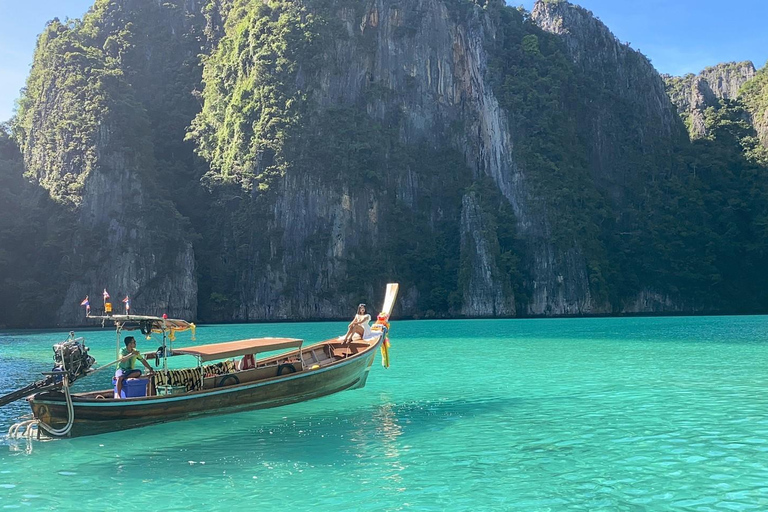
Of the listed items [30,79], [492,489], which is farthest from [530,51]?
[492,489]

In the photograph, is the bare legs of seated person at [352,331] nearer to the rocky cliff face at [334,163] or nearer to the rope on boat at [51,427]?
the rope on boat at [51,427]

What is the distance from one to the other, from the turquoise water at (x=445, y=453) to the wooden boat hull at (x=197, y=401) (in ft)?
0.94

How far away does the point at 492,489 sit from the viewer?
30.4ft

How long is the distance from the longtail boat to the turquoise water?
1.18 ft

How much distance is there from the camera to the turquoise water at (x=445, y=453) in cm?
902

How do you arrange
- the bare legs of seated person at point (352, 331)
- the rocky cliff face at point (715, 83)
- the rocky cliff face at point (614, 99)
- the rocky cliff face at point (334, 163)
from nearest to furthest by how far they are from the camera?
the bare legs of seated person at point (352, 331), the rocky cliff face at point (334, 163), the rocky cliff face at point (614, 99), the rocky cliff face at point (715, 83)

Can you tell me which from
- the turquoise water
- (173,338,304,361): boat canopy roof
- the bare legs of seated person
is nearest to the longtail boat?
(173,338,304,361): boat canopy roof

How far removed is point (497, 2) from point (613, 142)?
27.7 meters

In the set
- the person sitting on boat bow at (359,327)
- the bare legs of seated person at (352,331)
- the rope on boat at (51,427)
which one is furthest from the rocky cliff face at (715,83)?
the rope on boat at (51,427)

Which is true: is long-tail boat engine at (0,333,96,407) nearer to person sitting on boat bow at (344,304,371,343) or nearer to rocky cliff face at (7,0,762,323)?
person sitting on boat bow at (344,304,371,343)

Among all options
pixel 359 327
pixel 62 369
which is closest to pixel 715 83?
pixel 359 327

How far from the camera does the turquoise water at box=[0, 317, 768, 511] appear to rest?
9.02m

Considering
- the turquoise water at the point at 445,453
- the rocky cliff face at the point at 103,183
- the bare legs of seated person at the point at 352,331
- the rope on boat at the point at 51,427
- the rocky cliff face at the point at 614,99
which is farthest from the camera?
the rocky cliff face at the point at 614,99

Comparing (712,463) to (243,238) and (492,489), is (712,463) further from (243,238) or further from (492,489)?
(243,238)
